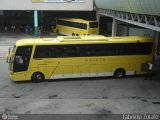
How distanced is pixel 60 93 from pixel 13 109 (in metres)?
3.62

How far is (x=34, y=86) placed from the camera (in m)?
21.4

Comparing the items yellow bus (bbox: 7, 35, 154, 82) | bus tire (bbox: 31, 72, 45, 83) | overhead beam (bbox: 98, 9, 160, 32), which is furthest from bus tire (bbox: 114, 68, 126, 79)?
bus tire (bbox: 31, 72, 45, 83)

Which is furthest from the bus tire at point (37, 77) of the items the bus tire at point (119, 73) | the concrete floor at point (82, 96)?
the bus tire at point (119, 73)

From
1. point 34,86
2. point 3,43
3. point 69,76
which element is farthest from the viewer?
point 3,43

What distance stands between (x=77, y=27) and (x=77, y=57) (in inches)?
986

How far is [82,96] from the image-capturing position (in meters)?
19.0

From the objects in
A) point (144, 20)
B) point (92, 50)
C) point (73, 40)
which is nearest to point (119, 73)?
point (92, 50)

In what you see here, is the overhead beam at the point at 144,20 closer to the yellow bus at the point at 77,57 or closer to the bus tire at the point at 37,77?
the yellow bus at the point at 77,57

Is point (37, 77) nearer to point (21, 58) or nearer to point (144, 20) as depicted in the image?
point (21, 58)

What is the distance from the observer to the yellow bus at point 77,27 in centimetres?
4506

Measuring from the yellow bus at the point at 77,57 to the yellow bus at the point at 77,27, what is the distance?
2155 centimetres

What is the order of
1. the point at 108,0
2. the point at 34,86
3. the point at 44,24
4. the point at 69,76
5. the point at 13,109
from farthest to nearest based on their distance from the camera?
the point at 44,24
the point at 108,0
the point at 69,76
the point at 34,86
the point at 13,109

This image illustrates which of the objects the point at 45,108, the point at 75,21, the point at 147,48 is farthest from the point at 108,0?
the point at 45,108

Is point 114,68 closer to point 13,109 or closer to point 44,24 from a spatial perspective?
point 13,109
